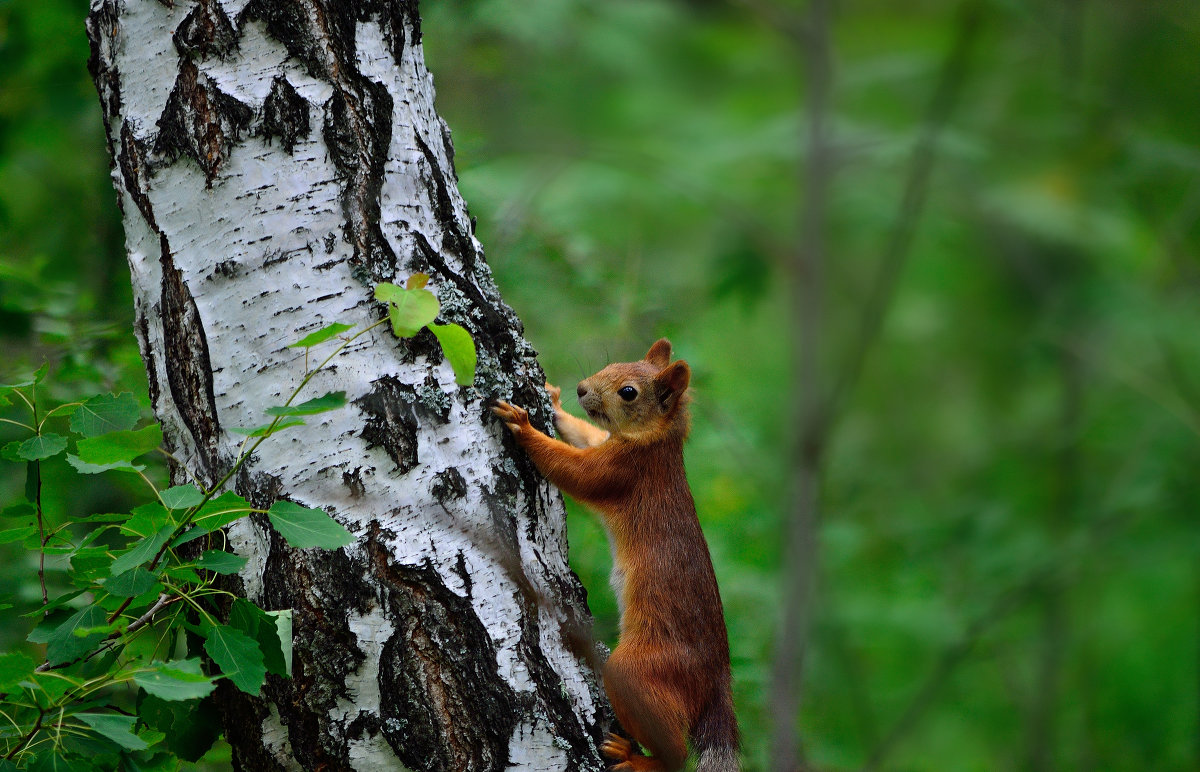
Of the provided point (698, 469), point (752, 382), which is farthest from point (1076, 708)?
point (698, 469)

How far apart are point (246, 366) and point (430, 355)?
0.35m

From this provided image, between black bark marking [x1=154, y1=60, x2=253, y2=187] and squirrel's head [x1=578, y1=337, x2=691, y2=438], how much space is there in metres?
1.47

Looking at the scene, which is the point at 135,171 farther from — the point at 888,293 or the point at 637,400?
the point at 888,293

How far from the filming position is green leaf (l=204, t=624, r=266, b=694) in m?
1.37

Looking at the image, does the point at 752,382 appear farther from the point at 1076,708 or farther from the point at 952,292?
the point at 1076,708

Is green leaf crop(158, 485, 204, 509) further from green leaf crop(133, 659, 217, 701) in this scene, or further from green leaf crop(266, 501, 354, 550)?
green leaf crop(133, 659, 217, 701)

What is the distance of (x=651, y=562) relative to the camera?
8.48 feet

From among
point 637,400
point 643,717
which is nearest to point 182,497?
point 643,717

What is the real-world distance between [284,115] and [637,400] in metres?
1.53

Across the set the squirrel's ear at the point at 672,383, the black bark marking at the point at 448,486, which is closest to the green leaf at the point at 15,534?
the black bark marking at the point at 448,486

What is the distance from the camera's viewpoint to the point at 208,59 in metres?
1.73

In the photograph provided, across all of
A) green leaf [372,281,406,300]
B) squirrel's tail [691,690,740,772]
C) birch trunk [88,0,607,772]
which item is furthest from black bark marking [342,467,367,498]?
squirrel's tail [691,690,740,772]

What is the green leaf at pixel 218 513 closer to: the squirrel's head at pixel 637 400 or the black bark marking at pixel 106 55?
the black bark marking at pixel 106 55

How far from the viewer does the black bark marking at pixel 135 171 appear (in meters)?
1.76
